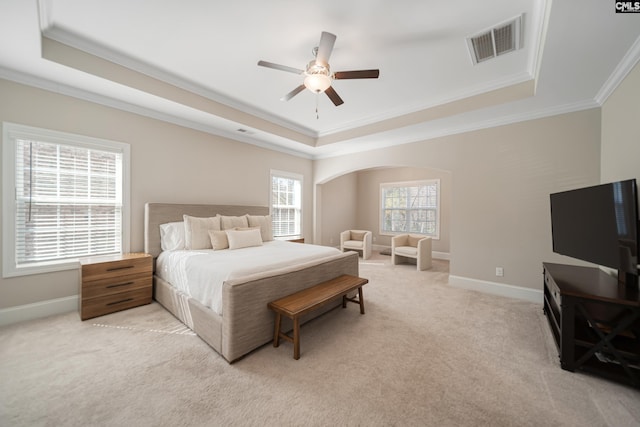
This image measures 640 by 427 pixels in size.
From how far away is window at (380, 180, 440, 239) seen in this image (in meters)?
6.53

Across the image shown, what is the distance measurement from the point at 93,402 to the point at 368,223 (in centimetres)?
697

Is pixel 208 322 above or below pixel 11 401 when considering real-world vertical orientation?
above

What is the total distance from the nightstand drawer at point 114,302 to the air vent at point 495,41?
458cm

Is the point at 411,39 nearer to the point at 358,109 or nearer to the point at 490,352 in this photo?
the point at 358,109

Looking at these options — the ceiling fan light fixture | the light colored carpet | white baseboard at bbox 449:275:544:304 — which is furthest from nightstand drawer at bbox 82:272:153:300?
white baseboard at bbox 449:275:544:304

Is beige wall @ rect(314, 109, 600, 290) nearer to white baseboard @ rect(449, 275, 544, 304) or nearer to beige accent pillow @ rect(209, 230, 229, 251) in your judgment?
white baseboard @ rect(449, 275, 544, 304)

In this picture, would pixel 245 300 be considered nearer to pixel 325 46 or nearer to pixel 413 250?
pixel 325 46

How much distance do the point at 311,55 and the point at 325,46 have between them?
64 cm

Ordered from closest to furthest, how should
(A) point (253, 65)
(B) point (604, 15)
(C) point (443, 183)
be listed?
(B) point (604, 15), (A) point (253, 65), (C) point (443, 183)

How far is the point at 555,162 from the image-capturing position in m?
3.17

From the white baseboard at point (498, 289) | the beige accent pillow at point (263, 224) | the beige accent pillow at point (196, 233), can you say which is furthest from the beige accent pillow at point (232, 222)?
the white baseboard at point (498, 289)

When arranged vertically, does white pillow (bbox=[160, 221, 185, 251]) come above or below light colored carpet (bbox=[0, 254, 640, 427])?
above

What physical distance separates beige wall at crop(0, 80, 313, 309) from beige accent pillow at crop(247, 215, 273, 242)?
610 millimetres

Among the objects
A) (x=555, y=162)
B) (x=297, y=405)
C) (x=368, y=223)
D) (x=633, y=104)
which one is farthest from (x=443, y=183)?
(x=297, y=405)
